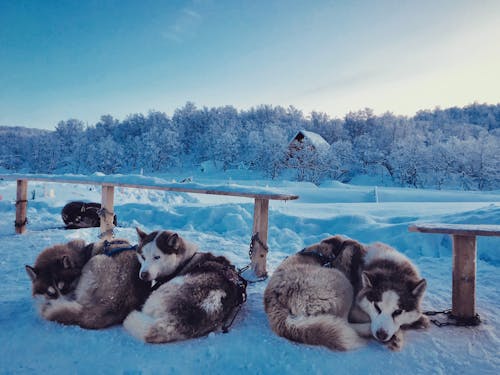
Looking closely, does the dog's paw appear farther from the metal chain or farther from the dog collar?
the dog collar

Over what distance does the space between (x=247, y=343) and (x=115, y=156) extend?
5236 cm

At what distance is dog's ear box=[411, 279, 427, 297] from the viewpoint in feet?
7.63

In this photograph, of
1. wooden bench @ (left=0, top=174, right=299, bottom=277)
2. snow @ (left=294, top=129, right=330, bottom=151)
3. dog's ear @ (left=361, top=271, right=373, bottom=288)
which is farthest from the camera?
snow @ (left=294, top=129, right=330, bottom=151)

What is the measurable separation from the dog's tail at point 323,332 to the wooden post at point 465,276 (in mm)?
1160

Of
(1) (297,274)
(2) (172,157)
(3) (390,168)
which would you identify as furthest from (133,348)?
(2) (172,157)

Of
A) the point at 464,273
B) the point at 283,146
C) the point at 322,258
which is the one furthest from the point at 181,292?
the point at 283,146

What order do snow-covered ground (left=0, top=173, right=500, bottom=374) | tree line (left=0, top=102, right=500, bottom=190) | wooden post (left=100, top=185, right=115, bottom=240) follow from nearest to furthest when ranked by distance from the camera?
snow-covered ground (left=0, top=173, right=500, bottom=374) < wooden post (left=100, top=185, right=115, bottom=240) < tree line (left=0, top=102, right=500, bottom=190)

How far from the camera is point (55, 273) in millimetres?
2660

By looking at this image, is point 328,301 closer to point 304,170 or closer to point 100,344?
point 100,344

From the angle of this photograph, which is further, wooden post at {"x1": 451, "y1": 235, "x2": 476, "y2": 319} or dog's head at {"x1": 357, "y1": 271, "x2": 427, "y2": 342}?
wooden post at {"x1": 451, "y1": 235, "x2": 476, "y2": 319}

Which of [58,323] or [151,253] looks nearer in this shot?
[58,323]

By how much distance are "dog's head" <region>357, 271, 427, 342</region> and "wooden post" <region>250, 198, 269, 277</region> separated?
170 cm

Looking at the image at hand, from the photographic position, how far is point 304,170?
33.5 metres

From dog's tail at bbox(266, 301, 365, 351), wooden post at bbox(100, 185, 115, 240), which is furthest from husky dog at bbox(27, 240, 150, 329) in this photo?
wooden post at bbox(100, 185, 115, 240)
